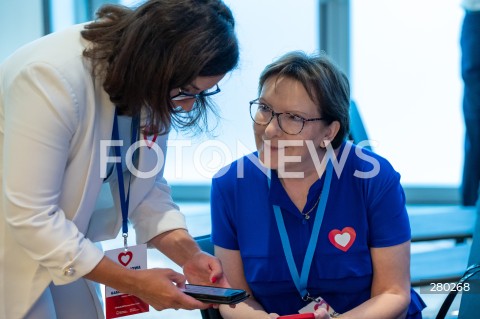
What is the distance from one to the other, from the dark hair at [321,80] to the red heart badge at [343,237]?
0.96 feet

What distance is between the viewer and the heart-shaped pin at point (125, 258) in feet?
6.63

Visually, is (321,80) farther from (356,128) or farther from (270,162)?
(356,128)

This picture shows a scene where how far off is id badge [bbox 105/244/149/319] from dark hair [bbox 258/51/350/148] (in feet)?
2.32

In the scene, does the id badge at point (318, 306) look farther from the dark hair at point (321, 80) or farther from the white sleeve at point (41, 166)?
the white sleeve at point (41, 166)

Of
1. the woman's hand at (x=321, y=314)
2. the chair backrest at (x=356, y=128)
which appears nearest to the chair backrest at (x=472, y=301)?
the woman's hand at (x=321, y=314)

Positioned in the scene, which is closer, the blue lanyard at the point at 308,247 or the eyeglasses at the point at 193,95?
the eyeglasses at the point at 193,95

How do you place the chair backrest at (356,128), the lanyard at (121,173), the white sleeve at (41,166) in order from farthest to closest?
the chair backrest at (356,128) → the lanyard at (121,173) → the white sleeve at (41,166)

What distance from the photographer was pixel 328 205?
2.29 meters

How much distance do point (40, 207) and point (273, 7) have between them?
4811 mm

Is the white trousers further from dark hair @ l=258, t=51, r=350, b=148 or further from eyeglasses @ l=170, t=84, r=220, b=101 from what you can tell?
dark hair @ l=258, t=51, r=350, b=148

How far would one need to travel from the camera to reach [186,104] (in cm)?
177

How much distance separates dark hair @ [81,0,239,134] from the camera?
5.34ft

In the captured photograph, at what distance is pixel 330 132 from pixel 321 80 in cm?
18

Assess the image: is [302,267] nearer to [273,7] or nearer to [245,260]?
[245,260]
